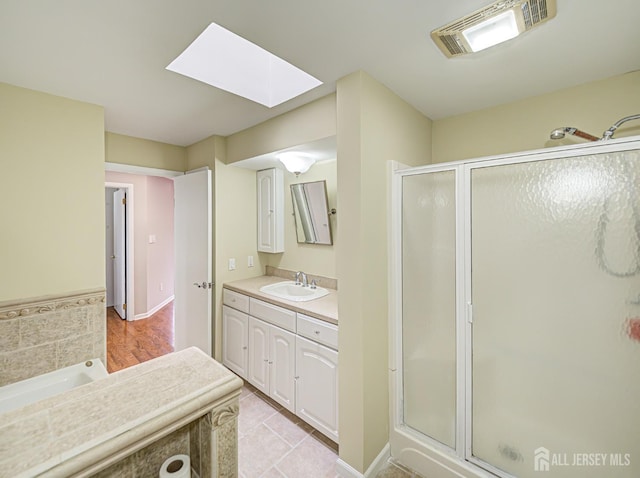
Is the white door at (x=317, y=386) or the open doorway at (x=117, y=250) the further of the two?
the open doorway at (x=117, y=250)

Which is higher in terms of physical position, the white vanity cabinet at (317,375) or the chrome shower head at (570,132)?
the chrome shower head at (570,132)

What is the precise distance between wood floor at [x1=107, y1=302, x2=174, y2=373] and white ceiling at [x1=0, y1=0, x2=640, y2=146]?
8.59 ft

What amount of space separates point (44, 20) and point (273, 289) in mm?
2118

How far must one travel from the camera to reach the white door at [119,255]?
170 inches

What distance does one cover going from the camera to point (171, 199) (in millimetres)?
4887

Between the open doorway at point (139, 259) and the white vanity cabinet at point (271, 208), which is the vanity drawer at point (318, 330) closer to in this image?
the white vanity cabinet at point (271, 208)

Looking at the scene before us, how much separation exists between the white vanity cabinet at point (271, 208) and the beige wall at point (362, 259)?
1339 mm

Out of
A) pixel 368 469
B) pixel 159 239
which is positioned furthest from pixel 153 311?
pixel 368 469

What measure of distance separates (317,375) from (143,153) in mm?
2569

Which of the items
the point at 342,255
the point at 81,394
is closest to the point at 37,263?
the point at 81,394

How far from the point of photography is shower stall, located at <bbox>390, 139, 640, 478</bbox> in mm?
1242

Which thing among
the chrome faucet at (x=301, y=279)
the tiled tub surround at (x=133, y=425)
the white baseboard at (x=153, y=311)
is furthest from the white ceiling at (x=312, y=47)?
the white baseboard at (x=153, y=311)

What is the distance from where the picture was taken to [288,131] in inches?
82.4

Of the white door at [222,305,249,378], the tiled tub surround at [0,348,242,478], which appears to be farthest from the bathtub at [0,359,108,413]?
the tiled tub surround at [0,348,242,478]
